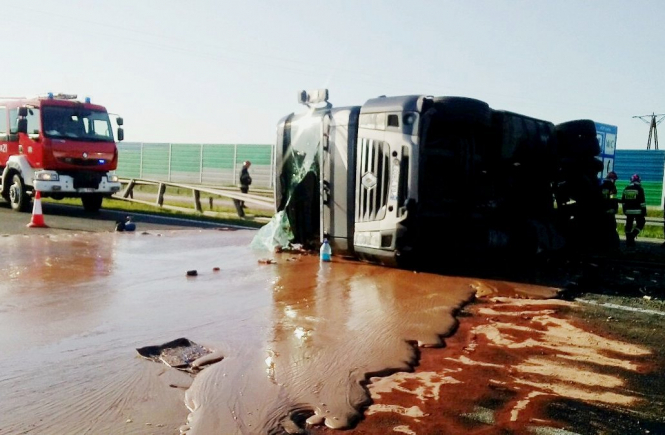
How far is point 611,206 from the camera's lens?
35.8 feet

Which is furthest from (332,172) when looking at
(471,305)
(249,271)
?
(471,305)

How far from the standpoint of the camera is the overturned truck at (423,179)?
A: 8.12m

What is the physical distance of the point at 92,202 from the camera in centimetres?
1689

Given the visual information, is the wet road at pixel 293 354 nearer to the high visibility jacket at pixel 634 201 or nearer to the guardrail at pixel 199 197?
the high visibility jacket at pixel 634 201

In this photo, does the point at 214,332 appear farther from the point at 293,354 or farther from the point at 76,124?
the point at 76,124

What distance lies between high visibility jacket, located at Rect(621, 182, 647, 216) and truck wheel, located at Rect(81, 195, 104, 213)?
39.0 feet

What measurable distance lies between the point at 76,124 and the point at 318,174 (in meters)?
8.74

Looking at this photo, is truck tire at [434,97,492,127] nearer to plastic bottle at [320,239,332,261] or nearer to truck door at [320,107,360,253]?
truck door at [320,107,360,253]

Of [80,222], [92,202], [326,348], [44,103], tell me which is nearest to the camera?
[326,348]

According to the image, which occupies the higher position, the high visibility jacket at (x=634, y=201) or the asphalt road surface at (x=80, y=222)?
the high visibility jacket at (x=634, y=201)

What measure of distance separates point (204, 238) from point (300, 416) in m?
8.48

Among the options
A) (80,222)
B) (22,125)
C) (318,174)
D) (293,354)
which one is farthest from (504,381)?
(22,125)

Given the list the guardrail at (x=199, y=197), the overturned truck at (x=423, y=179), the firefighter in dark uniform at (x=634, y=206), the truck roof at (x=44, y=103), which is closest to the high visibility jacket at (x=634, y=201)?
the firefighter in dark uniform at (x=634, y=206)

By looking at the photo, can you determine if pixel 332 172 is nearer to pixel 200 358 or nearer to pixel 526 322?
pixel 526 322
